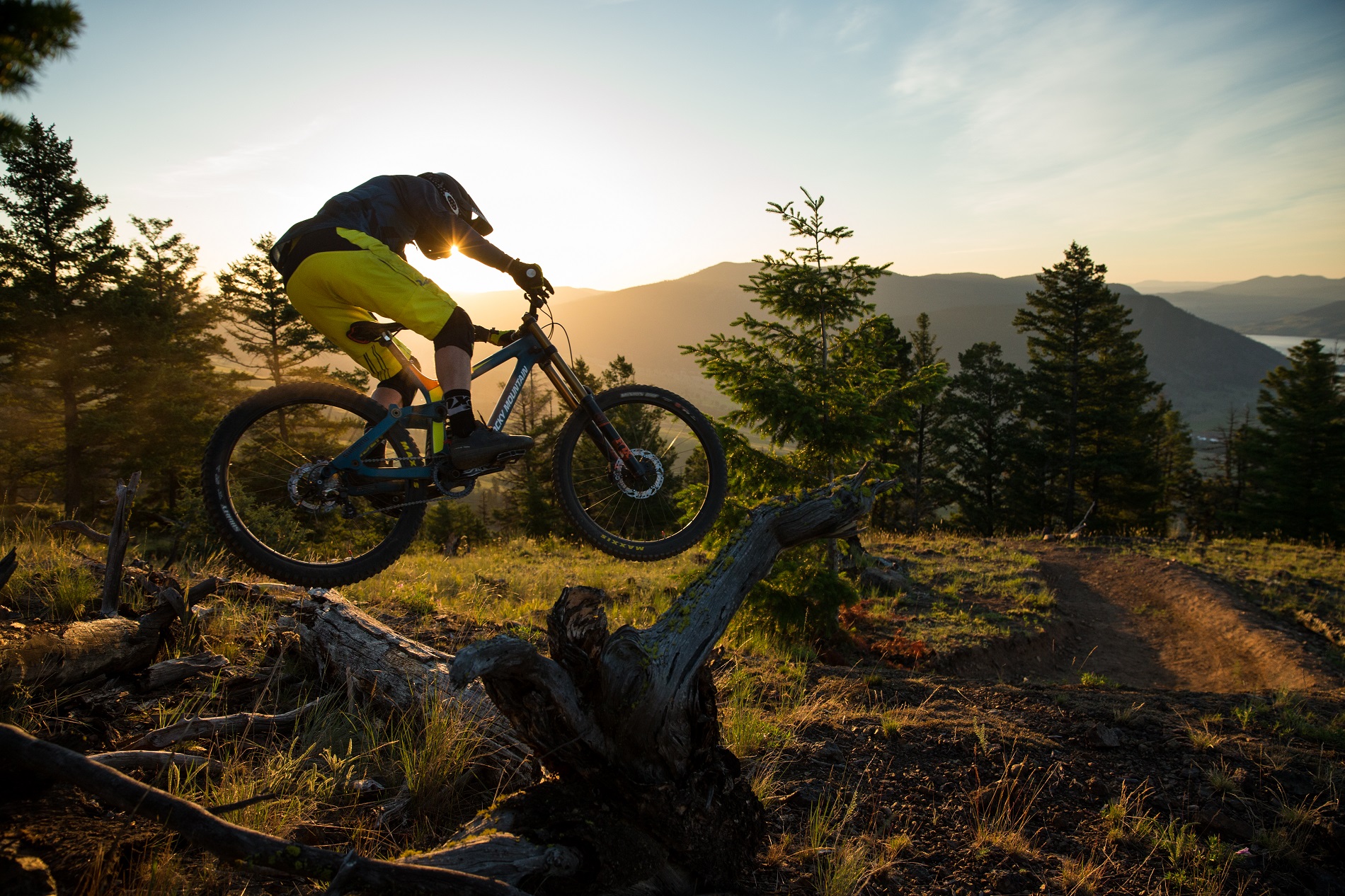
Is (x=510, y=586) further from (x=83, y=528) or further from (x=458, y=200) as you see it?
(x=458, y=200)

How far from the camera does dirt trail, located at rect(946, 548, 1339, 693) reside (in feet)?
34.3

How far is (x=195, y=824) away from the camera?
1.87m

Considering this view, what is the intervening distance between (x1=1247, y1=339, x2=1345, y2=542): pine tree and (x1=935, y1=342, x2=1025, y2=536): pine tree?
16.1 m

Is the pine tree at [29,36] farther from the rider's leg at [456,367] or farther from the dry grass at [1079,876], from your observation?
the dry grass at [1079,876]

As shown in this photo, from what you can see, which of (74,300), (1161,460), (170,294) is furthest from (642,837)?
(1161,460)

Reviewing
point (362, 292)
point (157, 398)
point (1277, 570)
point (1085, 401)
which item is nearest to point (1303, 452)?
point (1085, 401)

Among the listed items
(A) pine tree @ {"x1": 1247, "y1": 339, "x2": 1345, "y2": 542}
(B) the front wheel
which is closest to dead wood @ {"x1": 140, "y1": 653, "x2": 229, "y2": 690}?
(B) the front wheel

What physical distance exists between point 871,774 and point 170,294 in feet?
98.4

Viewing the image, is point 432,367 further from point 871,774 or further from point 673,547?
point 871,774

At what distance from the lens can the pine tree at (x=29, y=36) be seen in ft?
7.03

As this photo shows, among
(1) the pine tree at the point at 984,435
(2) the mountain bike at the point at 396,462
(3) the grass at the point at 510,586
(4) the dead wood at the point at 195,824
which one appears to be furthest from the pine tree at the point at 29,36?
(1) the pine tree at the point at 984,435

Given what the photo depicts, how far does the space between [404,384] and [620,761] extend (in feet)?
7.89

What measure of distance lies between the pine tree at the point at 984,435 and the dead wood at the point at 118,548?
43.3m

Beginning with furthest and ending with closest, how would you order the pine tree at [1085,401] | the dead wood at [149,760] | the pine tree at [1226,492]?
1. the pine tree at [1226,492]
2. the pine tree at [1085,401]
3. the dead wood at [149,760]
